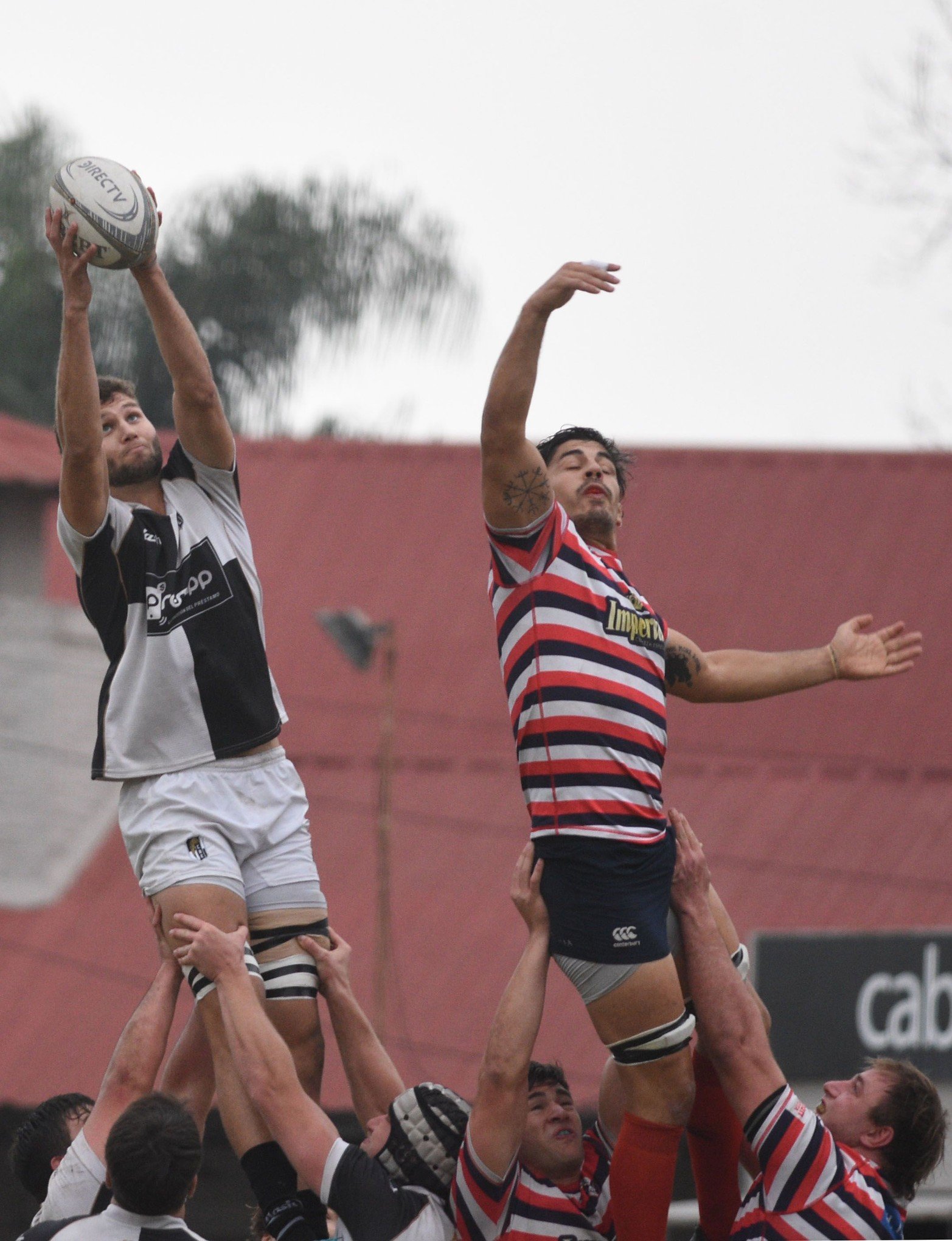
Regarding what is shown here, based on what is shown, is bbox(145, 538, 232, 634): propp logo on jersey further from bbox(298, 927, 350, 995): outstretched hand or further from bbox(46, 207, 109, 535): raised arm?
bbox(298, 927, 350, 995): outstretched hand

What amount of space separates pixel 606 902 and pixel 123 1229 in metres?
1.30

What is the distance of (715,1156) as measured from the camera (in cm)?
441

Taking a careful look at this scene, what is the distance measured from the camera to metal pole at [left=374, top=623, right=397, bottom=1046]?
33.3ft

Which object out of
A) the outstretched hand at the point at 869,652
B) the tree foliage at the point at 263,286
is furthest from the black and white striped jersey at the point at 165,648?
the tree foliage at the point at 263,286

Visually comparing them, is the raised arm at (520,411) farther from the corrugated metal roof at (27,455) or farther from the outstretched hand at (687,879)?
the corrugated metal roof at (27,455)

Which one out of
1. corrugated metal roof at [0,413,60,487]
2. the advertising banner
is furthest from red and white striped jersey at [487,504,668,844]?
Result: corrugated metal roof at [0,413,60,487]

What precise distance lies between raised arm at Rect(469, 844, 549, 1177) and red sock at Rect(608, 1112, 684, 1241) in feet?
0.83

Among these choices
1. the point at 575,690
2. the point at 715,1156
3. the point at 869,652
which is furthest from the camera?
the point at 715,1156

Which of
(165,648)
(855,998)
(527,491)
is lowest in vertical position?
(855,998)

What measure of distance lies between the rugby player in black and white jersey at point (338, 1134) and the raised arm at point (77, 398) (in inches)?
40.5

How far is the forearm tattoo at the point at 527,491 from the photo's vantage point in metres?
3.82

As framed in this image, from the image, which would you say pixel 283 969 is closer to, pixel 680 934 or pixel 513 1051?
pixel 513 1051

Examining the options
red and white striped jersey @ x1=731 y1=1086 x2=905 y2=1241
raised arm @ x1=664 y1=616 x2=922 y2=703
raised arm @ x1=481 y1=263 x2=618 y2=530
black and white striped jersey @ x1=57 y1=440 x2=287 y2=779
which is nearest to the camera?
raised arm @ x1=481 y1=263 x2=618 y2=530

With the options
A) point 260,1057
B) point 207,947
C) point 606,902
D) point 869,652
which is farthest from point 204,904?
point 869,652
